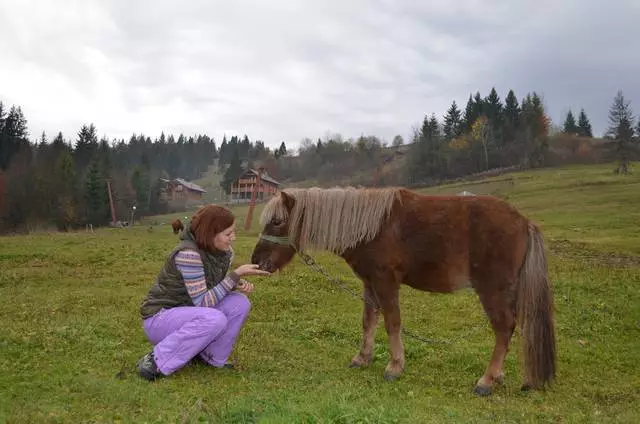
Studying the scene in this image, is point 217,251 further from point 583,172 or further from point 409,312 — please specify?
point 583,172

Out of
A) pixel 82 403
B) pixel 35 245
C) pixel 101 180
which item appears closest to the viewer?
pixel 82 403

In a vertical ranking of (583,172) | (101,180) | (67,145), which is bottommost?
(583,172)

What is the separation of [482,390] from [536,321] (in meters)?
1.04

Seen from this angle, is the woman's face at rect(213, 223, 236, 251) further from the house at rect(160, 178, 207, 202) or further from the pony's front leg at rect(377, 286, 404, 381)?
the house at rect(160, 178, 207, 202)

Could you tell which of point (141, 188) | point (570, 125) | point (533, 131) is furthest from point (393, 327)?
point (570, 125)

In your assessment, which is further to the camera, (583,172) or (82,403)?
(583,172)

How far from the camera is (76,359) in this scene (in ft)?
21.0

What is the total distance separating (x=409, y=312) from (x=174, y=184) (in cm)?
9501

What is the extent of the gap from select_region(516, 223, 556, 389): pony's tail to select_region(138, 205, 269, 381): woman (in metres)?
3.21

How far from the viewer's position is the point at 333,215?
649 cm

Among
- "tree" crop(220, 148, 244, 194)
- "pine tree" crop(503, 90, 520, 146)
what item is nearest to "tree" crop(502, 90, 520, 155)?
"pine tree" crop(503, 90, 520, 146)

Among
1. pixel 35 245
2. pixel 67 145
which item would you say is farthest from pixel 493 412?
pixel 67 145

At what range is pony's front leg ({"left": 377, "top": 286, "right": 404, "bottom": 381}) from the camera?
631cm

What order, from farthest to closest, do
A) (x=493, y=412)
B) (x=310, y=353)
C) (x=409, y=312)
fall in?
(x=409, y=312) → (x=310, y=353) → (x=493, y=412)
